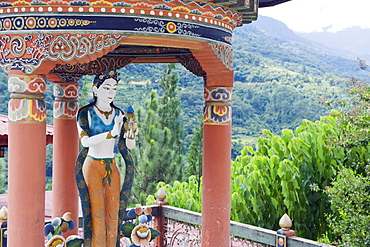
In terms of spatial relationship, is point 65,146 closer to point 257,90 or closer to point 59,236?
point 59,236

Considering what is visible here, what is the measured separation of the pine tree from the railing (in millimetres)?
11089

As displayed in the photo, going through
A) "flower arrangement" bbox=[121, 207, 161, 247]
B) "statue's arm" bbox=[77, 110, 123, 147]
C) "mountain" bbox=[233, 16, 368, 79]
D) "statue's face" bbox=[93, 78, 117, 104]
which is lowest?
"flower arrangement" bbox=[121, 207, 161, 247]

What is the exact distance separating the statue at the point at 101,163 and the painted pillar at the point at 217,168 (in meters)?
1.10

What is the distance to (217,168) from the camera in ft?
22.6

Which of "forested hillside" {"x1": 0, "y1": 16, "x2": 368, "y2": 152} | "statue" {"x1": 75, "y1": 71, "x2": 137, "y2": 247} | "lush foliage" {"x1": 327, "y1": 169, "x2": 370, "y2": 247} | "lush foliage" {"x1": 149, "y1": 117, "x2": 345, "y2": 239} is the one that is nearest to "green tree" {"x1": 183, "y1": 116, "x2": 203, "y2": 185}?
"forested hillside" {"x1": 0, "y1": 16, "x2": 368, "y2": 152}

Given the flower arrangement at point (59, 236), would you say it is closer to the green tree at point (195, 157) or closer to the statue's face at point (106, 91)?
the statue's face at point (106, 91)

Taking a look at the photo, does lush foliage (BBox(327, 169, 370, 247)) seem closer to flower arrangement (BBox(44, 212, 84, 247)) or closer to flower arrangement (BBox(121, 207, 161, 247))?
flower arrangement (BBox(121, 207, 161, 247))

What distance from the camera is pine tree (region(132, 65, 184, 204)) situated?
2153cm

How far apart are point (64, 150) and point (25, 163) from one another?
2541 mm

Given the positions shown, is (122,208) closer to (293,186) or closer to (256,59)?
(293,186)

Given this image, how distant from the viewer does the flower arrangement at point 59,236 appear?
20.1 ft

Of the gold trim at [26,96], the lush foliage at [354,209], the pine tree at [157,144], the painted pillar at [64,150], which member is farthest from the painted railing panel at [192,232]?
the pine tree at [157,144]

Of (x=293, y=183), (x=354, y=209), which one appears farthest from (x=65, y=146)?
(x=293, y=183)

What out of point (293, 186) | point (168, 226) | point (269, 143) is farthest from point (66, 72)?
point (269, 143)
